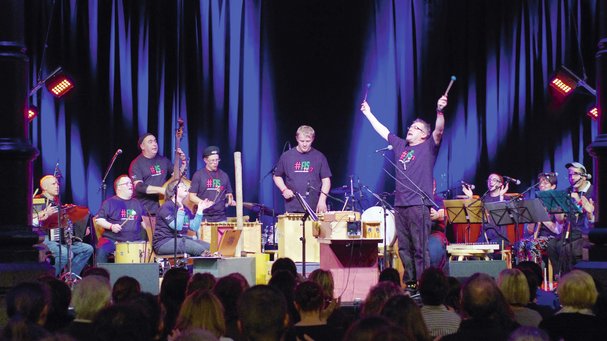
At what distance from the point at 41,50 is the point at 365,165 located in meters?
6.07

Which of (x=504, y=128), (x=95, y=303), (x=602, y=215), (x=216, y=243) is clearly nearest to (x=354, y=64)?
(x=504, y=128)

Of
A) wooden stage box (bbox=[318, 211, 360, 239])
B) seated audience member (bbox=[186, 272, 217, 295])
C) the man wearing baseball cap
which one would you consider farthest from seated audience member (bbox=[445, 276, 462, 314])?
the man wearing baseball cap

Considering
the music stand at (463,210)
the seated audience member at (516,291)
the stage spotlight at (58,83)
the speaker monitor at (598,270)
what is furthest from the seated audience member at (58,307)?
the stage spotlight at (58,83)

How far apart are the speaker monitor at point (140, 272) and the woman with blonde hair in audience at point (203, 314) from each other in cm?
359

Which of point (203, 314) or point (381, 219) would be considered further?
point (381, 219)

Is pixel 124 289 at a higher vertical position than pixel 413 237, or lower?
lower

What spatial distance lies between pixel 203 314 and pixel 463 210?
8.06 m

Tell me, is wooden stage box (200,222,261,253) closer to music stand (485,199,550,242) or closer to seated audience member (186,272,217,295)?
music stand (485,199,550,242)

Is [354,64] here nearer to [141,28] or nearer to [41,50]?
[141,28]

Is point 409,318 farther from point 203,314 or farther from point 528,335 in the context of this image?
point 203,314

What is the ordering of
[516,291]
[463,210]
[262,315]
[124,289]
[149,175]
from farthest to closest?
[149,175], [463,210], [124,289], [516,291], [262,315]

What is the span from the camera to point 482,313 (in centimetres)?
485

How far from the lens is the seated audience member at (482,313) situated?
468 cm

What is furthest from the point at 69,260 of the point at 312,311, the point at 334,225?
the point at 312,311
